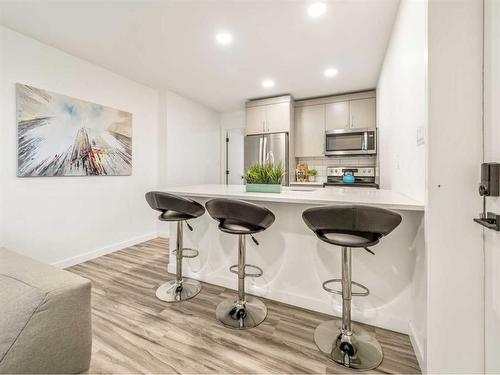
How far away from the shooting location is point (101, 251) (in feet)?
10.0

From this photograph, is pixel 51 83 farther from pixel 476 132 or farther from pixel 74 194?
pixel 476 132

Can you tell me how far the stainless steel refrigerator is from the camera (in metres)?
4.02

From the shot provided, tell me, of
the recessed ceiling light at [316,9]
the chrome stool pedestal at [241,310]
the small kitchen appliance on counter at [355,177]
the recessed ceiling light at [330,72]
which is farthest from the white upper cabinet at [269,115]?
the chrome stool pedestal at [241,310]

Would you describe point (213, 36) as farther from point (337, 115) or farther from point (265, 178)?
point (337, 115)

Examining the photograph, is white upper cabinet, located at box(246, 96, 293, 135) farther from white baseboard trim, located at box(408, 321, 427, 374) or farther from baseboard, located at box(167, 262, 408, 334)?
white baseboard trim, located at box(408, 321, 427, 374)

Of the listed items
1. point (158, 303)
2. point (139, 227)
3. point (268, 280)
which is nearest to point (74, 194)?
point (139, 227)

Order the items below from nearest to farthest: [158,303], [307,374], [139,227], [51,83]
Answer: [307,374]
[158,303]
[51,83]
[139,227]

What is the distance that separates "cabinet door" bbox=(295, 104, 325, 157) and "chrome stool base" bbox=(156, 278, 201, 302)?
2978 millimetres

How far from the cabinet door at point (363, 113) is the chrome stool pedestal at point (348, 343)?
3.02 meters

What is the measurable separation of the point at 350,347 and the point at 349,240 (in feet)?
2.28

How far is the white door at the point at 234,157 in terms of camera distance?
532 centimetres

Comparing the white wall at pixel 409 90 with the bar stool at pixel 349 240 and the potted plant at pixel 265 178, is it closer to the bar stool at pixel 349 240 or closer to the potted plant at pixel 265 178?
the bar stool at pixel 349 240

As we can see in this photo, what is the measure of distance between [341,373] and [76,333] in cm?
134

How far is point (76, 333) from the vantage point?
945mm
